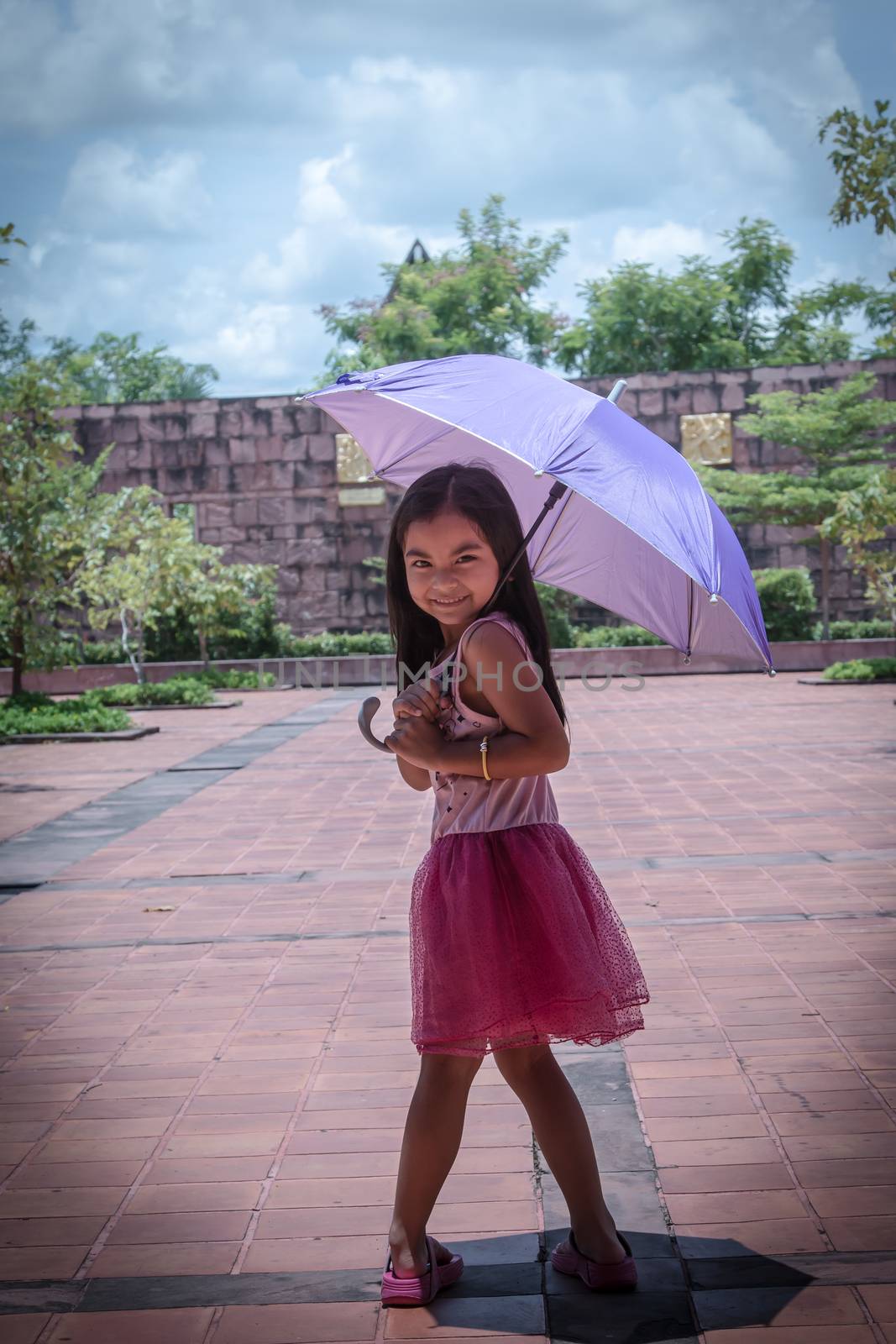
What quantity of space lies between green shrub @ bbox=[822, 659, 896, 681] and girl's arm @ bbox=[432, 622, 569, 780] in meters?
15.0

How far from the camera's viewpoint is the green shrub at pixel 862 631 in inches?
805

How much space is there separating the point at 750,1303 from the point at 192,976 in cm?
264

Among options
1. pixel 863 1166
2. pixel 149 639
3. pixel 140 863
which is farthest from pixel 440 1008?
pixel 149 639

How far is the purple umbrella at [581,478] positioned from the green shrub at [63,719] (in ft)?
34.9

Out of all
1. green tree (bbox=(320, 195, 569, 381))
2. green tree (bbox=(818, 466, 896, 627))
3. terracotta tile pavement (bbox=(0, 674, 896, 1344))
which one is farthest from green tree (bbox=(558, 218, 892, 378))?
terracotta tile pavement (bbox=(0, 674, 896, 1344))

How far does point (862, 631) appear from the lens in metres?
20.5

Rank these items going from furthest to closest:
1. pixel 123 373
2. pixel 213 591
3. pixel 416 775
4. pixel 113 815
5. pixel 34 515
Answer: pixel 123 373 < pixel 213 591 < pixel 34 515 < pixel 113 815 < pixel 416 775

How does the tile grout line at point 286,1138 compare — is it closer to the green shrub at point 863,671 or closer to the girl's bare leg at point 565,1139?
the girl's bare leg at point 565,1139

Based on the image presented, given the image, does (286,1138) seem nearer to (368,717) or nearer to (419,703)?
(368,717)

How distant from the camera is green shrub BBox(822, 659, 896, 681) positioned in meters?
16.7

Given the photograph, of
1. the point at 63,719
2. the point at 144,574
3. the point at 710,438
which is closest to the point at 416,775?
the point at 63,719

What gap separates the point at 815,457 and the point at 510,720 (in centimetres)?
1930

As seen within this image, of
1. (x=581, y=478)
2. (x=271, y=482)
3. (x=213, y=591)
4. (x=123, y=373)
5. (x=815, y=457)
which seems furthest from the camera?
(x=123, y=373)

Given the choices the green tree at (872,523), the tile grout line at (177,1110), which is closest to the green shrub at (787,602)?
the green tree at (872,523)
